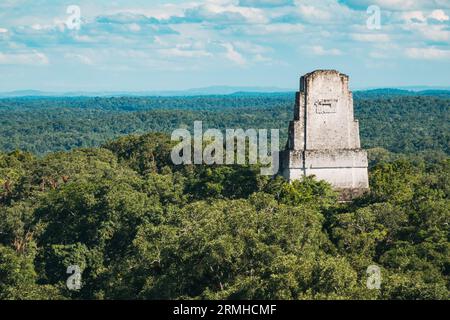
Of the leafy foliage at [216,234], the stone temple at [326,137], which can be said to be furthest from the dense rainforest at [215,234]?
the stone temple at [326,137]

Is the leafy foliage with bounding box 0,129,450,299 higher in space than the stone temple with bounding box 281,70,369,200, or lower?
lower

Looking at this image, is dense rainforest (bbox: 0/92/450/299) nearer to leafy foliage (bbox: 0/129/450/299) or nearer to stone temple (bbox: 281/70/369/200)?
leafy foliage (bbox: 0/129/450/299)

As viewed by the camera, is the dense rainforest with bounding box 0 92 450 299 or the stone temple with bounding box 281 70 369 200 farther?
the stone temple with bounding box 281 70 369 200

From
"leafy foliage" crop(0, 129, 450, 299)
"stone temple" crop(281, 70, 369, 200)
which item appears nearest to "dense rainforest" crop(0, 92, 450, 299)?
"leafy foliage" crop(0, 129, 450, 299)

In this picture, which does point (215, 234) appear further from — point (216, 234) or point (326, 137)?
point (326, 137)

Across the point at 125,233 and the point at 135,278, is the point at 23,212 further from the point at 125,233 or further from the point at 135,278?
the point at 135,278

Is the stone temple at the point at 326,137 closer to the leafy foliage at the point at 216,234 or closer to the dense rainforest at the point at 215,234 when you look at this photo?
the dense rainforest at the point at 215,234
